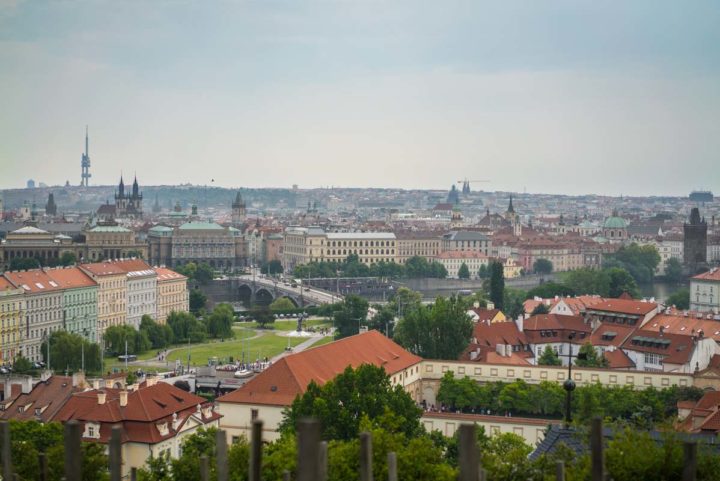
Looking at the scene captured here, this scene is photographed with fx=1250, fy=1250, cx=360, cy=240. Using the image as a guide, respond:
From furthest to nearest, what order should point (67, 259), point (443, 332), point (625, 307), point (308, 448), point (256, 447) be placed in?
point (67, 259), point (625, 307), point (443, 332), point (256, 447), point (308, 448)

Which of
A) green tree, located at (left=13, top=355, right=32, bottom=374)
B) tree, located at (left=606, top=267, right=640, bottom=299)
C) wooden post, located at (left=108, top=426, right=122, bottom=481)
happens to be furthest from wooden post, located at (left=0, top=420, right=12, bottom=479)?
tree, located at (left=606, top=267, right=640, bottom=299)

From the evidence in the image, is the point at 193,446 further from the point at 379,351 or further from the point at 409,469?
the point at 379,351

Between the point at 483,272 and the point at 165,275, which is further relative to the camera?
the point at 483,272

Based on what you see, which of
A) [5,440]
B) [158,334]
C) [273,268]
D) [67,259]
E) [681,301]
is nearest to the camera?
[5,440]

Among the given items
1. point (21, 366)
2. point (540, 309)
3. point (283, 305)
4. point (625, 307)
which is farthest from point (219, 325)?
point (625, 307)

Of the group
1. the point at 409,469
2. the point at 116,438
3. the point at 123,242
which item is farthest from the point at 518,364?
the point at 123,242

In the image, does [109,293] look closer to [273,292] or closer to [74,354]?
[74,354]

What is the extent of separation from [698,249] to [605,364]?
360 feet

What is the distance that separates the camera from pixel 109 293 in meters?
79.5

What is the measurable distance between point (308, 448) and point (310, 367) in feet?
105

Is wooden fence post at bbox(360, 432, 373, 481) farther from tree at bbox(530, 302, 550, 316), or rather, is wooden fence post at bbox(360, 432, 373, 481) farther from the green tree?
tree at bbox(530, 302, 550, 316)

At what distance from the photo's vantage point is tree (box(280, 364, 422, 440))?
33.0m

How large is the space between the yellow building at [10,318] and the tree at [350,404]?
35.1m

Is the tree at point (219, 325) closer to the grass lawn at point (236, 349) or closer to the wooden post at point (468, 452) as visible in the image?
the grass lawn at point (236, 349)
